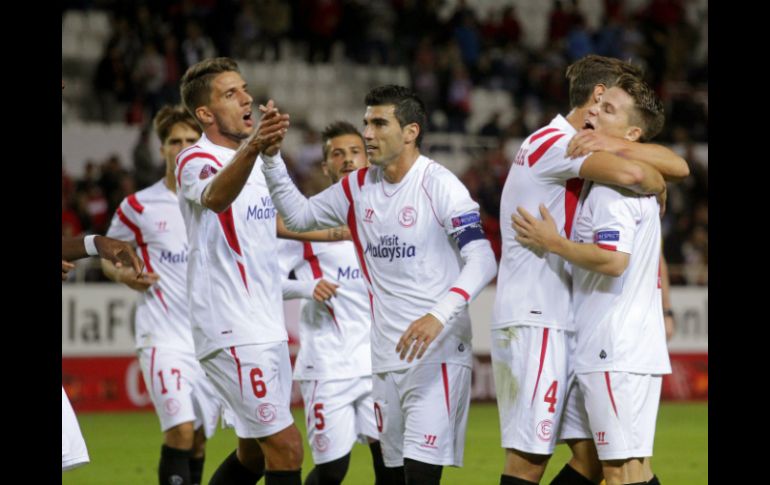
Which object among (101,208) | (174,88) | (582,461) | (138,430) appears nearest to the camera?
(582,461)

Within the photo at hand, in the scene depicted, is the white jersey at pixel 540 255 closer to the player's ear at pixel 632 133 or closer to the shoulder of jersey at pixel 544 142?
the shoulder of jersey at pixel 544 142

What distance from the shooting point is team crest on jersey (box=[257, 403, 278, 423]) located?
18.4 ft

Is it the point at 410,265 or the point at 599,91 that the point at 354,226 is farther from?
the point at 599,91

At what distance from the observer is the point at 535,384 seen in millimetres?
5109

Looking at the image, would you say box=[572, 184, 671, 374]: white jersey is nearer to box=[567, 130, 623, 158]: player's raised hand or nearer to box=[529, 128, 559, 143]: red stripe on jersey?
box=[567, 130, 623, 158]: player's raised hand

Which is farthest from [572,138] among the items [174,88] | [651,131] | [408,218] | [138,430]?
[174,88]

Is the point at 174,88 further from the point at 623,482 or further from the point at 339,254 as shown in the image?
the point at 623,482

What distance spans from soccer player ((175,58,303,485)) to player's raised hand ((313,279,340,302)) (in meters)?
1.17

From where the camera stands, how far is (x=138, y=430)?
12430 millimetres

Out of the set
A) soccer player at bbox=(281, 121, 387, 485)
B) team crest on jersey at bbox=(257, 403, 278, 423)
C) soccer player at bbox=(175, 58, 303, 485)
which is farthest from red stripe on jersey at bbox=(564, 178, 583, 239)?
soccer player at bbox=(281, 121, 387, 485)

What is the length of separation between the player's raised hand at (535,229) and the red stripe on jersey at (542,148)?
23 centimetres

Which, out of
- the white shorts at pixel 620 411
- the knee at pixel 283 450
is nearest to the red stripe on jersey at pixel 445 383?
the white shorts at pixel 620 411
